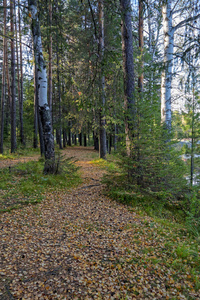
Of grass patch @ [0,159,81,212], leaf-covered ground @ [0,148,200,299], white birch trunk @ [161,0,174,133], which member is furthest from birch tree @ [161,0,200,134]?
grass patch @ [0,159,81,212]

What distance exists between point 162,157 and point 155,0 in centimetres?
388

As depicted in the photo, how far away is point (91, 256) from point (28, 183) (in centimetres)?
377

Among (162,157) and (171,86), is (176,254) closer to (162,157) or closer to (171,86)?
(162,157)

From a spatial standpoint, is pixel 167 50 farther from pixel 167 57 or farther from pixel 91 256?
pixel 91 256

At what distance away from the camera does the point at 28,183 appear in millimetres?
6195

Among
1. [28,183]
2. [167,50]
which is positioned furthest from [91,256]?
[167,50]

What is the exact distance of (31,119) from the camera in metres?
22.3

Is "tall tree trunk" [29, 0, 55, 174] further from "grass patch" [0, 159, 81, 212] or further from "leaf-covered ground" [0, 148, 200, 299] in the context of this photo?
"leaf-covered ground" [0, 148, 200, 299]

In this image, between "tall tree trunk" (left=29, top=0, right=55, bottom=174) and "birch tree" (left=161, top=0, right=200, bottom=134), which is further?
"tall tree trunk" (left=29, top=0, right=55, bottom=174)

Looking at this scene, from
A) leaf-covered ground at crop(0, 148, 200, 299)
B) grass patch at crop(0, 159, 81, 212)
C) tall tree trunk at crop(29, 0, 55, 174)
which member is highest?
tall tree trunk at crop(29, 0, 55, 174)

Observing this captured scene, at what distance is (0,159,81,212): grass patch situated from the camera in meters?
5.14

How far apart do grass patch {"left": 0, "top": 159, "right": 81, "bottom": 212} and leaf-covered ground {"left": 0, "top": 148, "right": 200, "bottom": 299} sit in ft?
1.44

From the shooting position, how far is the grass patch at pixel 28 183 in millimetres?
5143

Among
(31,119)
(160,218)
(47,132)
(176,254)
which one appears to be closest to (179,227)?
(160,218)
